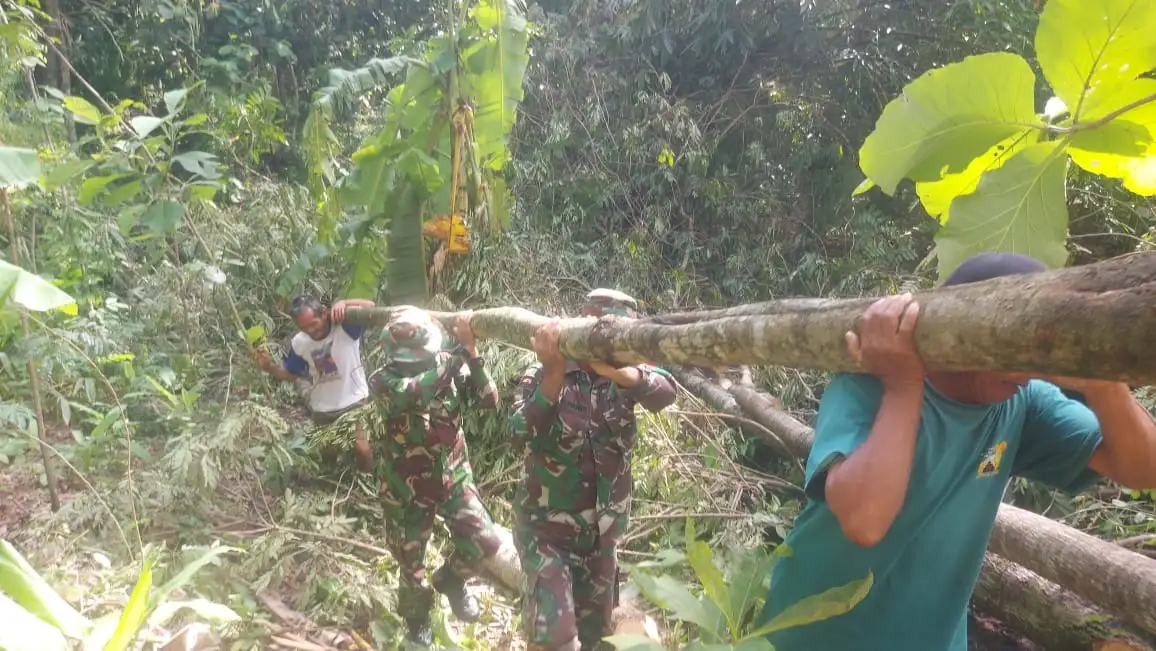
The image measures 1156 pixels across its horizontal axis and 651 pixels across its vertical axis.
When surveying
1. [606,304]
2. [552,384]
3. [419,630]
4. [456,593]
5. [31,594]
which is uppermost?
[606,304]

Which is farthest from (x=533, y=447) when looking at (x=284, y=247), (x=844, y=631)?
→ (x=284, y=247)

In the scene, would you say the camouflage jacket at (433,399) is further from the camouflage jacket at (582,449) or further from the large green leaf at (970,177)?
the large green leaf at (970,177)

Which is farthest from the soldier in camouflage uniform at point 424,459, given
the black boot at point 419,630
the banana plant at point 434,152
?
the banana plant at point 434,152

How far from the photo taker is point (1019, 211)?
129 centimetres

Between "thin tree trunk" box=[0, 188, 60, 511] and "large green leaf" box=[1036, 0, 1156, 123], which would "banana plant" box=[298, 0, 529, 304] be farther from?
"large green leaf" box=[1036, 0, 1156, 123]

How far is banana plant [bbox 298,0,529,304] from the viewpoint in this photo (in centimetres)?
452

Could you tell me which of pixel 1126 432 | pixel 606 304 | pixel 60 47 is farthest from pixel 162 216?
pixel 60 47

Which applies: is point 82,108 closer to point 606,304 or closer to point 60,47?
point 606,304

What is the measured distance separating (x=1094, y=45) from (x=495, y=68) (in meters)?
3.88

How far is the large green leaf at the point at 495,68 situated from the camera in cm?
448

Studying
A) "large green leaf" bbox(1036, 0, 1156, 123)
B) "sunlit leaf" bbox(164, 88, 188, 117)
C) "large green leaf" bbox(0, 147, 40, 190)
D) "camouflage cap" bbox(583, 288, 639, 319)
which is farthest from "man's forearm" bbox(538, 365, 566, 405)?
"sunlit leaf" bbox(164, 88, 188, 117)

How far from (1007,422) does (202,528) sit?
15.5 ft

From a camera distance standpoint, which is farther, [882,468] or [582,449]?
[582,449]

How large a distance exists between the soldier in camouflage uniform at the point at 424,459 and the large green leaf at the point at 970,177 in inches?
91.3
